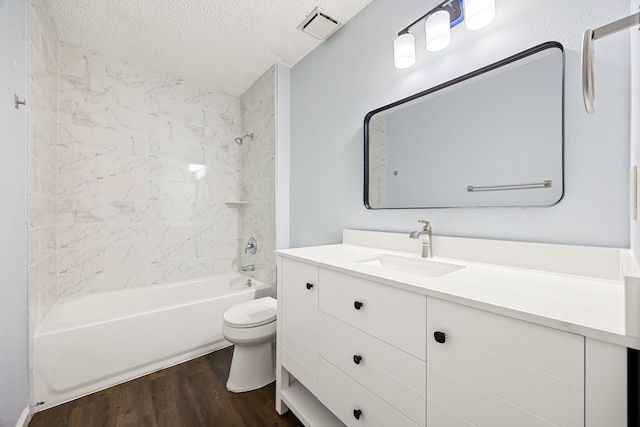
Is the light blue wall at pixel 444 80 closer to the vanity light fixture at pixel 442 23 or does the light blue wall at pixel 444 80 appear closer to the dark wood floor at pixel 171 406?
the vanity light fixture at pixel 442 23

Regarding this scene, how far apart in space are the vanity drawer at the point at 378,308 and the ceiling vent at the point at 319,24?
169 centimetres

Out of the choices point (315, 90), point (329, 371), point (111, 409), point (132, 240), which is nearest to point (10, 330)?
point (111, 409)

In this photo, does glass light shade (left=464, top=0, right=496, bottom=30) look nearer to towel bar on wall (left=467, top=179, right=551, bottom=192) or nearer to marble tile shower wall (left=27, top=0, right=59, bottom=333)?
towel bar on wall (left=467, top=179, right=551, bottom=192)

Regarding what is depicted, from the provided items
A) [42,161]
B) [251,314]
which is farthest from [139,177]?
[251,314]

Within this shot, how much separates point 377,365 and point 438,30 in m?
1.47

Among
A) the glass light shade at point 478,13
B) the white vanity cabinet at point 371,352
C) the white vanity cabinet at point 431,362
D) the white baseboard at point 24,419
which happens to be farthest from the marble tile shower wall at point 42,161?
the glass light shade at point 478,13

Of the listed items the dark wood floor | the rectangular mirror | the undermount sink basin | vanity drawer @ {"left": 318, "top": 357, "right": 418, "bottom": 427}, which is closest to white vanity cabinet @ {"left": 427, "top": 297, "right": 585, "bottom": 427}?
vanity drawer @ {"left": 318, "top": 357, "right": 418, "bottom": 427}

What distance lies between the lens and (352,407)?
102cm

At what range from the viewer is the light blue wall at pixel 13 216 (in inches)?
45.0

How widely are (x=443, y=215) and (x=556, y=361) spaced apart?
32.3 inches

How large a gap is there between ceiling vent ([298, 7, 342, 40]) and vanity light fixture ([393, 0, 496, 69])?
633mm

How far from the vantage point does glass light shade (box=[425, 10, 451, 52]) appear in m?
1.21

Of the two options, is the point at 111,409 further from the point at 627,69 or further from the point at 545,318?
the point at 627,69

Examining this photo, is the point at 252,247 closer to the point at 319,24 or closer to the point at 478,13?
the point at 319,24
